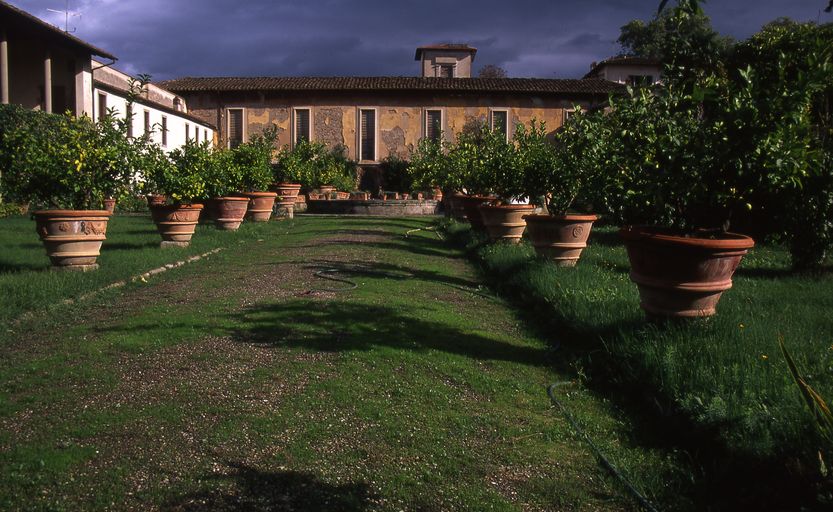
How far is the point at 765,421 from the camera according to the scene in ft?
11.8

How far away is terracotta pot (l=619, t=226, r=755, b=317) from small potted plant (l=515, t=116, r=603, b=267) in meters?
3.48

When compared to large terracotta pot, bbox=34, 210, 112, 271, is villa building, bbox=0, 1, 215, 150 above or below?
above

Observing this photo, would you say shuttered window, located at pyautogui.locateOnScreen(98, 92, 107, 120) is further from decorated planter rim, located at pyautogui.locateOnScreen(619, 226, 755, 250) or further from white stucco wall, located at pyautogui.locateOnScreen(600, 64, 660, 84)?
white stucco wall, located at pyautogui.locateOnScreen(600, 64, 660, 84)


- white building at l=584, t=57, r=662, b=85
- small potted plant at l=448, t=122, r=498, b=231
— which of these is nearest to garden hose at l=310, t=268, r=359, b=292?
small potted plant at l=448, t=122, r=498, b=231

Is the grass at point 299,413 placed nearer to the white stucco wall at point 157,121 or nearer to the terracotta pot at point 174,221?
the terracotta pot at point 174,221

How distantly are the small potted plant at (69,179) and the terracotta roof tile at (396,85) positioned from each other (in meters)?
26.9

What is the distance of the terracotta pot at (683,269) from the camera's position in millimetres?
5066

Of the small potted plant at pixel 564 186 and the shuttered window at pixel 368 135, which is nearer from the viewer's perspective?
the small potted plant at pixel 564 186

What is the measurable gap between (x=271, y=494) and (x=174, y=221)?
1009cm

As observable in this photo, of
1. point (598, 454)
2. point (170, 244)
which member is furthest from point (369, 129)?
point (598, 454)

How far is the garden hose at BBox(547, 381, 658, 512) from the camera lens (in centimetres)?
323

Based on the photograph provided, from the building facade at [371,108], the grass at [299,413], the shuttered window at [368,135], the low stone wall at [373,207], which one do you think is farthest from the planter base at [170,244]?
the shuttered window at [368,135]

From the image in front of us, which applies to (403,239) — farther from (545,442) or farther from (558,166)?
(545,442)

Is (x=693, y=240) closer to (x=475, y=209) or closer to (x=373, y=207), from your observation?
(x=475, y=209)
